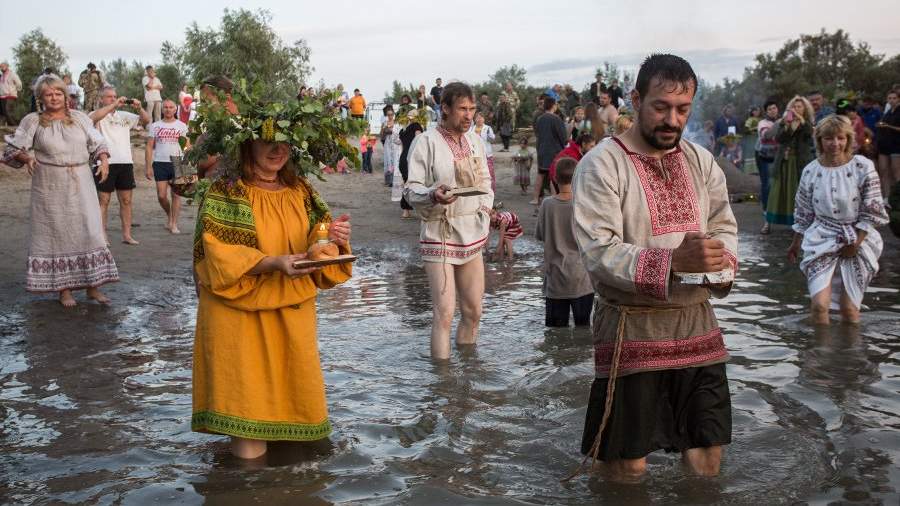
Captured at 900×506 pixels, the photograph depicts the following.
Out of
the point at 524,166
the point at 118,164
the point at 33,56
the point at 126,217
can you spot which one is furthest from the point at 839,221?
the point at 33,56

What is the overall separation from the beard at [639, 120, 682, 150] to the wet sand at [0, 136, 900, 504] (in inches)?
65.5

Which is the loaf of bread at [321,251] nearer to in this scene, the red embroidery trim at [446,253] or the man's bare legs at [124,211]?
the red embroidery trim at [446,253]

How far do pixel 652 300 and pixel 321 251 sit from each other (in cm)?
170

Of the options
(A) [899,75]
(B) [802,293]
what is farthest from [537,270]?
(A) [899,75]

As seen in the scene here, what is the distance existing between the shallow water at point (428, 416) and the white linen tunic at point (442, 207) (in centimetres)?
95

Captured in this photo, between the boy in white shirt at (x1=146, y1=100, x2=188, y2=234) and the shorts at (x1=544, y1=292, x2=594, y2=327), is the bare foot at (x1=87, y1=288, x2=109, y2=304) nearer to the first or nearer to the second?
the boy in white shirt at (x1=146, y1=100, x2=188, y2=234)

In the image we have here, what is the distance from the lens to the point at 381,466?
5.46 metres

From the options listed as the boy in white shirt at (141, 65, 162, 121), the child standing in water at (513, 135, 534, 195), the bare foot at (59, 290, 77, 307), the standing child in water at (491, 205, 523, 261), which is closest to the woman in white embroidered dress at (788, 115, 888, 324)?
the standing child in water at (491, 205, 523, 261)

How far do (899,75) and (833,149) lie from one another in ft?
111

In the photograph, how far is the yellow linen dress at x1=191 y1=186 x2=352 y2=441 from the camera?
5.01m

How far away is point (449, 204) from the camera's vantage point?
7184mm

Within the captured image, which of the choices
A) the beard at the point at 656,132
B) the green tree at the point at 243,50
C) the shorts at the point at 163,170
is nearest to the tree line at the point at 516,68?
the green tree at the point at 243,50

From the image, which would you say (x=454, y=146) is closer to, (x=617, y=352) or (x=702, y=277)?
(x=617, y=352)

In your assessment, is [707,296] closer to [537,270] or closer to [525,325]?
[525,325]
